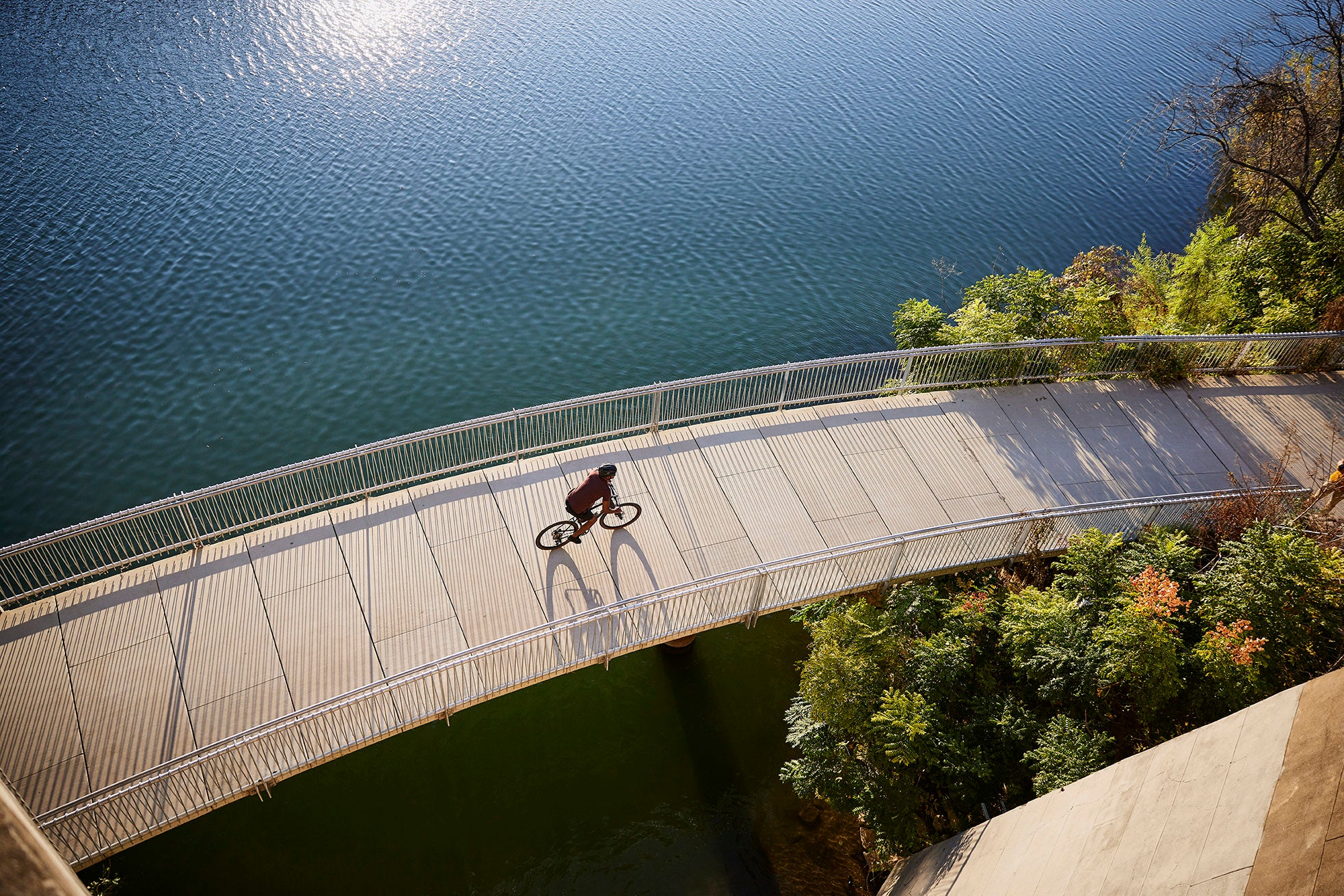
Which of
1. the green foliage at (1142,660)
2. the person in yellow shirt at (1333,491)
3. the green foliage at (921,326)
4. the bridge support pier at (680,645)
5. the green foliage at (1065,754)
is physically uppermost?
the green foliage at (921,326)

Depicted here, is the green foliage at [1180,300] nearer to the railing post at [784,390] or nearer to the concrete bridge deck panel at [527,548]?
the concrete bridge deck panel at [527,548]

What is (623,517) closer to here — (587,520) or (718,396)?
(587,520)

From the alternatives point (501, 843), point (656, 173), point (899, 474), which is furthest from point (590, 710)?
point (656, 173)

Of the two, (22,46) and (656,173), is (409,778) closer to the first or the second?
(656,173)

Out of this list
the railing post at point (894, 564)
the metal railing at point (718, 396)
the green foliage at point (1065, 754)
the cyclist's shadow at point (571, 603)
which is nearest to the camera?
the green foliage at point (1065, 754)

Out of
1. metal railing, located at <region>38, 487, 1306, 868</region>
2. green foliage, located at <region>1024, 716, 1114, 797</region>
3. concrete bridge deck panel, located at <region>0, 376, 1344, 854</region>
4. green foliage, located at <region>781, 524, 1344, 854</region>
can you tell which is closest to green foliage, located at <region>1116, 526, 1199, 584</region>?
green foliage, located at <region>781, 524, 1344, 854</region>

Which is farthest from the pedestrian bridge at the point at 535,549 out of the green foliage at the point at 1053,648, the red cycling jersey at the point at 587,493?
the green foliage at the point at 1053,648
